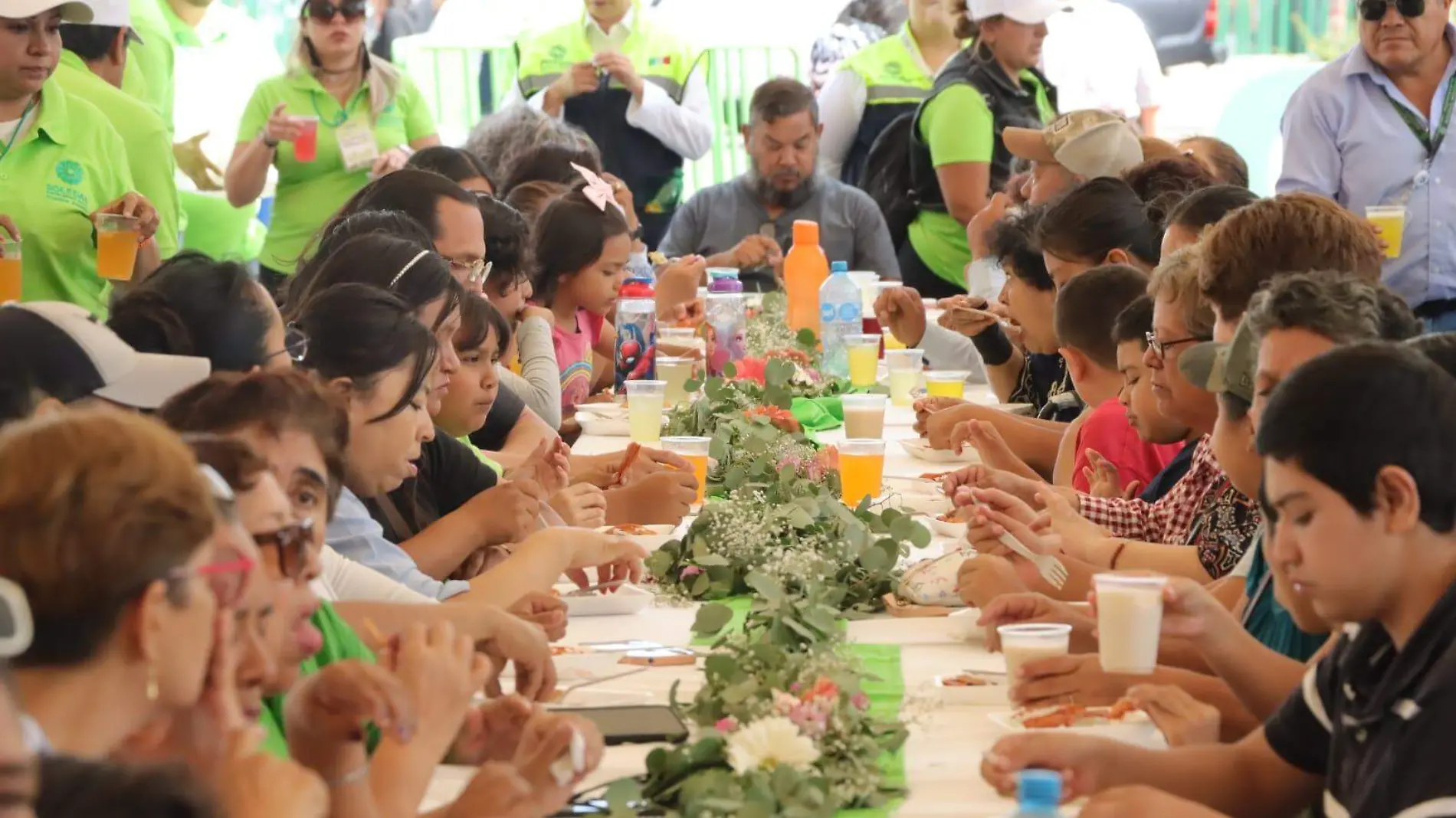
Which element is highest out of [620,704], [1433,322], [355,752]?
[355,752]

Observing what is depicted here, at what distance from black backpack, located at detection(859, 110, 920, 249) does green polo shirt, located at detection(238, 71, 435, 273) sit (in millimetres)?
2068

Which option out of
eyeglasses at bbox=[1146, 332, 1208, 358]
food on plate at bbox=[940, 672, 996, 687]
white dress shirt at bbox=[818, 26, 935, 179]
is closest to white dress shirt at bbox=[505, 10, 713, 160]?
white dress shirt at bbox=[818, 26, 935, 179]

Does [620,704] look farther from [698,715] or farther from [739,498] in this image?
[739,498]

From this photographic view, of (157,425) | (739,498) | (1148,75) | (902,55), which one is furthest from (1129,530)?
(1148,75)

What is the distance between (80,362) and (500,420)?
2.14 metres

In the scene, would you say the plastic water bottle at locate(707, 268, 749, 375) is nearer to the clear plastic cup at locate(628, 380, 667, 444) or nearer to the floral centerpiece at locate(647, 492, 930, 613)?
the clear plastic cup at locate(628, 380, 667, 444)

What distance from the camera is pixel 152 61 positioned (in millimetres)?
6219

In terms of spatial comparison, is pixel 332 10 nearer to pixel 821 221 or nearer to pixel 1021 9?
pixel 821 221

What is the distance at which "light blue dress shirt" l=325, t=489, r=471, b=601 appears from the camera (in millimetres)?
2512

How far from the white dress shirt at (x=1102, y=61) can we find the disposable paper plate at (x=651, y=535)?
21.0 ft

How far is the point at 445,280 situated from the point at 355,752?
1447 mm

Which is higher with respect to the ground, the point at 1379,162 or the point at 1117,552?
the point at 1379,162

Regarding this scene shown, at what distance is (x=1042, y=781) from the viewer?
1.46 meters

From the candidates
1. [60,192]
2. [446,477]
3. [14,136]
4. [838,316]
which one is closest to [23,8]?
[14,136]
